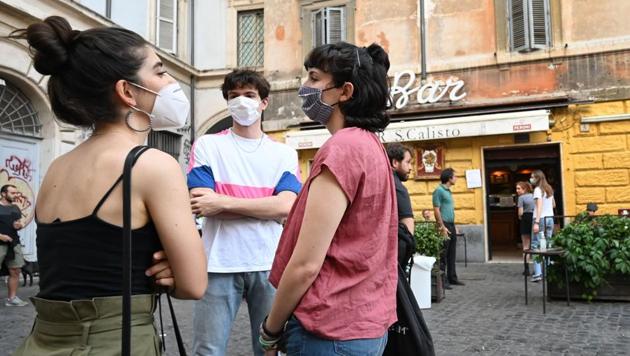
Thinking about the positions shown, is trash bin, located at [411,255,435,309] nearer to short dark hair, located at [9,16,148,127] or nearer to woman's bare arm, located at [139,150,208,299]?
woman's bare arm, located at [139,150,208,299]

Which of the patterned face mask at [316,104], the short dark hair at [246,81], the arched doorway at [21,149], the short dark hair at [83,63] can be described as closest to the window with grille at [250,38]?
the arched doorway at [21,149]

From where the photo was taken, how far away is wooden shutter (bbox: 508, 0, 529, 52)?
12.6 meters

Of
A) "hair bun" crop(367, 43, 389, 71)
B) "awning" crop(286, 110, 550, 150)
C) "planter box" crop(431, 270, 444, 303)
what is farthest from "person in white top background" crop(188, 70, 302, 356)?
"awning" crop(286, 110, 550, 150)

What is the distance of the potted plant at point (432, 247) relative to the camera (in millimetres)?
7242

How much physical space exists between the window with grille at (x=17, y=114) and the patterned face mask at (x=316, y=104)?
426 inches

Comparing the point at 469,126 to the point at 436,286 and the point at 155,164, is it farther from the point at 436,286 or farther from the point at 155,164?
the point at 155,164

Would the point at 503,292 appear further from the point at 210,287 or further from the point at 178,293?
the point at 178,293

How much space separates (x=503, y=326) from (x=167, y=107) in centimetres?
523

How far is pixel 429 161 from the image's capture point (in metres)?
13.5

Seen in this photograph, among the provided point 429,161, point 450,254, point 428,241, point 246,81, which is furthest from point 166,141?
point 246,81

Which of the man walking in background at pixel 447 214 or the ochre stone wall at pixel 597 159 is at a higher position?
the ochre stone wall at pixel 597 159

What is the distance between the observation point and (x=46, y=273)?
1455mm

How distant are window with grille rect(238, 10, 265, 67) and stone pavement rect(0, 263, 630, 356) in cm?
1220

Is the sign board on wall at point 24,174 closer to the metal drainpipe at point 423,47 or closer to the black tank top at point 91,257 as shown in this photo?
the metal drainpipe at point 423,47
